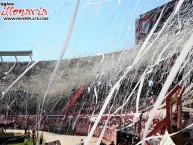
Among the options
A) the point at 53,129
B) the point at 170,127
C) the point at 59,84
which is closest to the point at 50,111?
the point at 53,129

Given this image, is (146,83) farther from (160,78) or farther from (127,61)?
(127,61)

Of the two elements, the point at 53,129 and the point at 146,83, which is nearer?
the point at 146,83

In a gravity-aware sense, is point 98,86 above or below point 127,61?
below

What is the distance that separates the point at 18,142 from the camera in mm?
16234

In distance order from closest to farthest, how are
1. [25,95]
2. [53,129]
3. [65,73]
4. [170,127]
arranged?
[170,127] → [53,129] → [25,95] → [65,73]

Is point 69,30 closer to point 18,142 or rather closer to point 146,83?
point 18,142

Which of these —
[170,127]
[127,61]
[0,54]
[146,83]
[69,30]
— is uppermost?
[0,54]

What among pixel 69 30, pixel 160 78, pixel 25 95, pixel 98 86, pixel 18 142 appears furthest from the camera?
pixel 25 95

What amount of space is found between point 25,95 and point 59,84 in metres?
5.26

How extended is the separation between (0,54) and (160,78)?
77.1 feet

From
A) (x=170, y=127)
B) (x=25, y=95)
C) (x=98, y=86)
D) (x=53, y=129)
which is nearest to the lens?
(x=170, y=127)

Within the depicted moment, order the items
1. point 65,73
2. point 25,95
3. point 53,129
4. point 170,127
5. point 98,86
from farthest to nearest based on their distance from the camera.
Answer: point 65,73 → point 25,95 → point 98,86 → point 53,129 → point 170,127

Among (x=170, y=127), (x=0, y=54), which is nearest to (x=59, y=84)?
(x=0, y=54)

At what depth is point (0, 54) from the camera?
3581 cm
